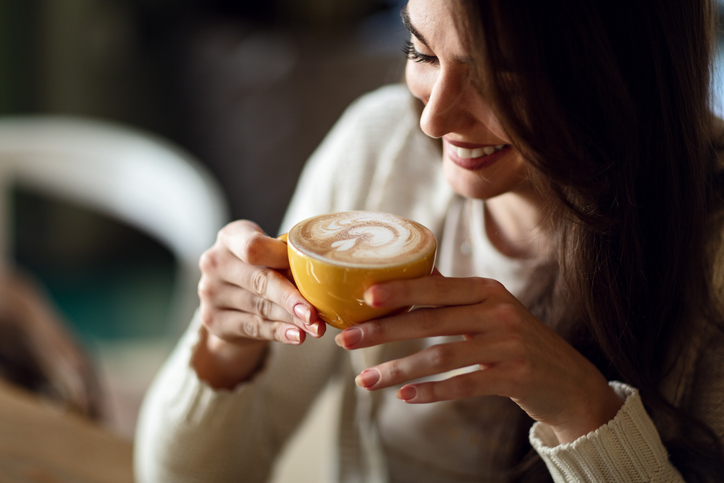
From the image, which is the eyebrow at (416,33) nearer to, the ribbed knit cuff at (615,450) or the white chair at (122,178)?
the ribbed knit cuff at (615,450)

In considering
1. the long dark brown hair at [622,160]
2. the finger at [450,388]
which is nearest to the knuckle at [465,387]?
the finger at [450,388]

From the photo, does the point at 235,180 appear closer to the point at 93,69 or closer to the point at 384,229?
the point at 93,69

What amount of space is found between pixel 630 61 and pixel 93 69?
131 inches

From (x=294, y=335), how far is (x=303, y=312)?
51 millimetres

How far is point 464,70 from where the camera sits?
26.9 inches

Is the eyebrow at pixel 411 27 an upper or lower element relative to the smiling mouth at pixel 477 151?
upper

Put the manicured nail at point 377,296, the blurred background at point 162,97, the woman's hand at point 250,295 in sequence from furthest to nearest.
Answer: the blurred background at point 162,97, the woman's hand at point 250,295, the manicured nail at point 377,296

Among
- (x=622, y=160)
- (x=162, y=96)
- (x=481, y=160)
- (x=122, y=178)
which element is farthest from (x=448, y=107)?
(x=162, y=96)

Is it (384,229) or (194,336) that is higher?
(384,229)

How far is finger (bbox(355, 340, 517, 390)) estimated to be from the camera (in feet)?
1.98

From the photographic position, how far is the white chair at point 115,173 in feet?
5.63

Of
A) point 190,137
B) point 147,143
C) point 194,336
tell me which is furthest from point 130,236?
point 194,336

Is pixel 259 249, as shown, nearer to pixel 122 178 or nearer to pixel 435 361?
pixel 435 361

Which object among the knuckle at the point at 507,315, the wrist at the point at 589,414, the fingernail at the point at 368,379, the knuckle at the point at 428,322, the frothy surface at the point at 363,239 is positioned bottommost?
the wrist at the point at 589,414
